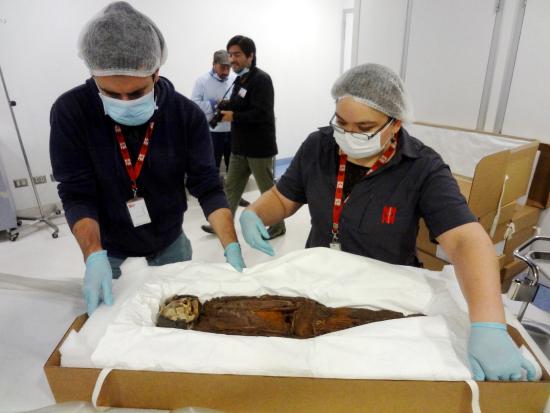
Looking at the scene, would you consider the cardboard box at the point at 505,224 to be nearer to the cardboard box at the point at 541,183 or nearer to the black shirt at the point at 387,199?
the cardboard box at the point at 541,183

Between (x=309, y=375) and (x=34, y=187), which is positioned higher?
(x=309, y=375)

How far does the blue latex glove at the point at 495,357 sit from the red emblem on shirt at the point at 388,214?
43cm

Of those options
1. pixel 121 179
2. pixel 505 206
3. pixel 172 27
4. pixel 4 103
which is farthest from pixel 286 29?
pixel 121 179

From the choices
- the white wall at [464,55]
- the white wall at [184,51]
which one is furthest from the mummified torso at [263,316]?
the white wall at [184,51]

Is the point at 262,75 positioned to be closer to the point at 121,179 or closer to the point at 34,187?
the point at 121,179

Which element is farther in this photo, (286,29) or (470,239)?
(286,29)

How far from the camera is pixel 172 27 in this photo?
4113mm

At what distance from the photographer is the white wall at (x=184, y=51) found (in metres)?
3.42

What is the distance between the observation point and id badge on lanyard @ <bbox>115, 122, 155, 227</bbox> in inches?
49.7

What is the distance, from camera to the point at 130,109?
1167 mm

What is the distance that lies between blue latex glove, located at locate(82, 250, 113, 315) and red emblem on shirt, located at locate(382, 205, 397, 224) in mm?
889

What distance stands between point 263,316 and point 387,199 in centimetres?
56

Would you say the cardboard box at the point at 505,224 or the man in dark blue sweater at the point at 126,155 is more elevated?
the man in dark blue sweater at the point at 126,155

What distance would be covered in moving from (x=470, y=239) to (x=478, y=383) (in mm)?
393
